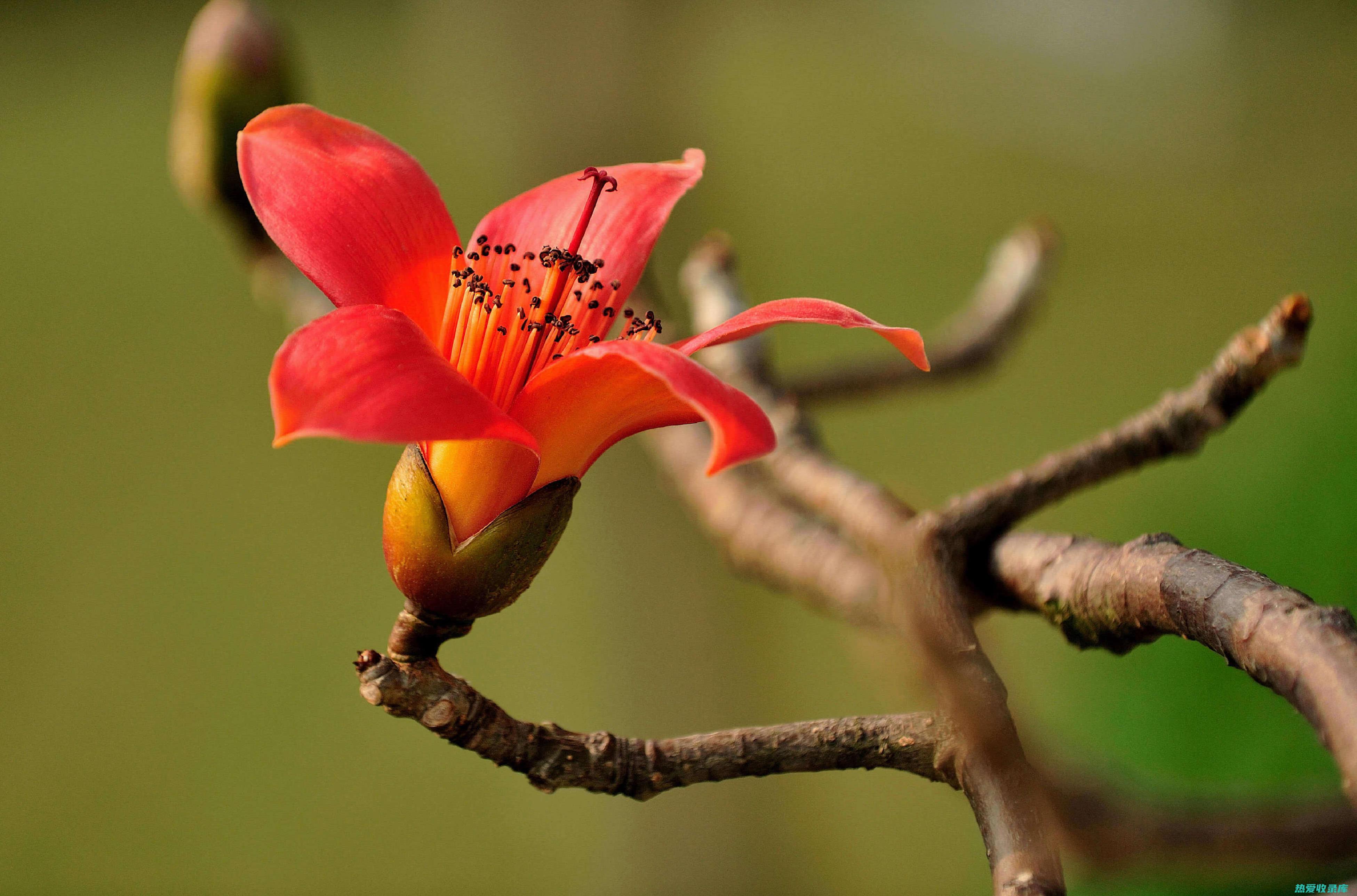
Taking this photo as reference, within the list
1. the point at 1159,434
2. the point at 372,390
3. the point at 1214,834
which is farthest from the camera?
the point at 1214,834

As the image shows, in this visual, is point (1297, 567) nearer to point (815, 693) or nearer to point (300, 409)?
point (300, 409)

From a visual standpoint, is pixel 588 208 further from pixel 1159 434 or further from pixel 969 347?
pixel 969 347

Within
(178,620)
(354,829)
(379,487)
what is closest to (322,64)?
(379,487)

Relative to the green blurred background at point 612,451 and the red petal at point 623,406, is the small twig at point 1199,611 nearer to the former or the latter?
the red petal at point 623,406

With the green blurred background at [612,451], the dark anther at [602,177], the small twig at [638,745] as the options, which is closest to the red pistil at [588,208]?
the dark anther at [602,177]

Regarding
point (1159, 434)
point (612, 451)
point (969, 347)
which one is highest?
point (612, 451)

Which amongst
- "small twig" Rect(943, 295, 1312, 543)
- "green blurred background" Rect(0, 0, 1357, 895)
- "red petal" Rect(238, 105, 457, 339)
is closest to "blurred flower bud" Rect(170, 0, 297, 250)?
"red petal" Rect(238, 105, 457, 339)

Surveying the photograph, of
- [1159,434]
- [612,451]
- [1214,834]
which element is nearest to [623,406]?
[1159,434]
